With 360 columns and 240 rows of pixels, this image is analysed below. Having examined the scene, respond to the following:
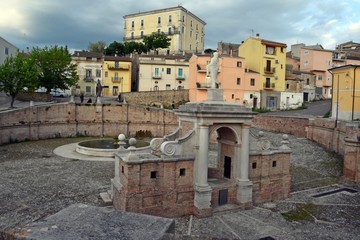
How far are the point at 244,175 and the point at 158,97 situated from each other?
3607cm

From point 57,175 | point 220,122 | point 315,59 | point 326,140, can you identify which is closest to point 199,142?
point 220,122

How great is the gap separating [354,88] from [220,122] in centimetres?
2440

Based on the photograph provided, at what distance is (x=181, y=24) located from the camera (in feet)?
258

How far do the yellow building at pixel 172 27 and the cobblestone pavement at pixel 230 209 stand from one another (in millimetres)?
57806

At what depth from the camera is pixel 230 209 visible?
14.2 m

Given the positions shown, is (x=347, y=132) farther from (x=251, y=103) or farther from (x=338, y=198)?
(x=251, y=103)

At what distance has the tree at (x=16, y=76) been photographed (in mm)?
36031

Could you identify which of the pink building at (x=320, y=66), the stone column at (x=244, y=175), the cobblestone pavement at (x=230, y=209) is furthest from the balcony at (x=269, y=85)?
the stone column at (x=244, y=175)

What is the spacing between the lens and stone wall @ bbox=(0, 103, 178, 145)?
112ft

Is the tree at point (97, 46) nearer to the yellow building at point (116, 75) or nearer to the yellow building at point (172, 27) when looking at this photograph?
the yellow building at point (172, 27)

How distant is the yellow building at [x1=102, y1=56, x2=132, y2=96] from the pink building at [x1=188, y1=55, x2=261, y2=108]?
14.0 meters

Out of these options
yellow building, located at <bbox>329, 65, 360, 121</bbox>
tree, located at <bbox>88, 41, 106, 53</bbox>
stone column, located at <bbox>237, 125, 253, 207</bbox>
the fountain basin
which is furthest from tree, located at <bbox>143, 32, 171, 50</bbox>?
stone column, located at <bbox>237, 125, 253, 207</bbox>

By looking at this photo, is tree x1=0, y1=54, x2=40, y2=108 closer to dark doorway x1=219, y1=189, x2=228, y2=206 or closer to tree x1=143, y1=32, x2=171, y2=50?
dark doorway x1=219, y1=189, x2=228, y2=206

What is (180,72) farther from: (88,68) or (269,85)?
(88,68)
